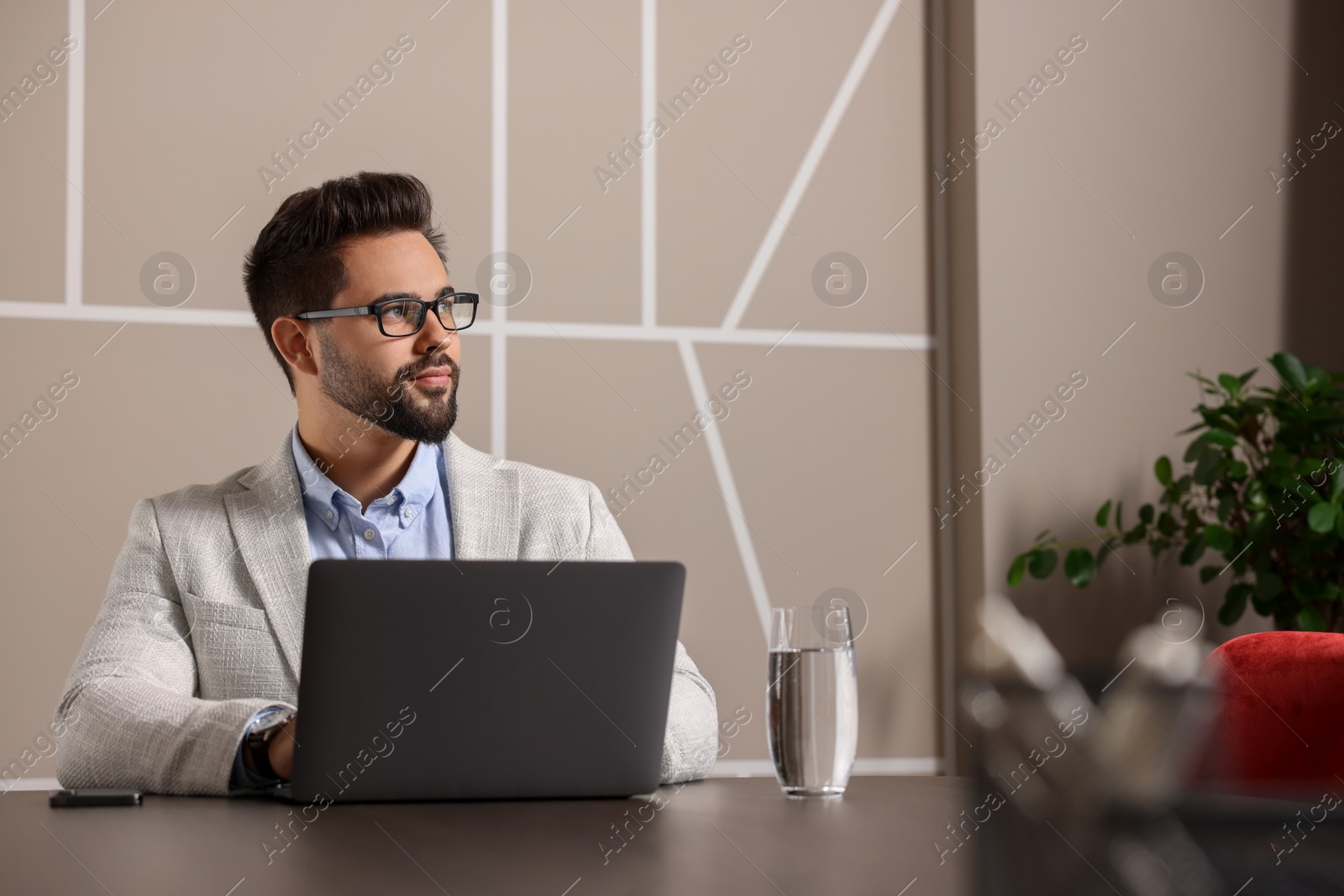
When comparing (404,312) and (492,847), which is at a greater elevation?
(404,312)

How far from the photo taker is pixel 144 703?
1.35 meters

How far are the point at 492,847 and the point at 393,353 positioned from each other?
1.34 metres

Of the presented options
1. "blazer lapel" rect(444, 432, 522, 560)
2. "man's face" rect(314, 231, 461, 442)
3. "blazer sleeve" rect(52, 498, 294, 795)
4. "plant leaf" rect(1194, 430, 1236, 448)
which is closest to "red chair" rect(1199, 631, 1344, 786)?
"blazer lapel" rect(444, 432, 522, 560)

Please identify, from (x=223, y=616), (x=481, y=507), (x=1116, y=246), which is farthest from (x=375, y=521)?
(x=1116, y=246)

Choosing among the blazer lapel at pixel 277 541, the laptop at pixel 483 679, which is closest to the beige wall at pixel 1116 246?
the blazer lapel at pixel 277 541

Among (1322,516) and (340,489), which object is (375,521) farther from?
(1322,516)

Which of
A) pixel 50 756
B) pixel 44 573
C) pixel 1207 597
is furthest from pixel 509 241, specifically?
pixel 1207 597

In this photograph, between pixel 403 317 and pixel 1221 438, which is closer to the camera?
pixel 403 317

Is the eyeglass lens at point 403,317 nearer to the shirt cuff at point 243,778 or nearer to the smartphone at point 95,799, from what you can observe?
the shirt cuff at point 243,778

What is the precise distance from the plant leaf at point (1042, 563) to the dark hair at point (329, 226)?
180 centimetres

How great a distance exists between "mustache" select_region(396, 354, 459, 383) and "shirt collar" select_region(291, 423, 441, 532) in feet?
0.43

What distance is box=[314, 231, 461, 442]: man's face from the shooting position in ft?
6.46

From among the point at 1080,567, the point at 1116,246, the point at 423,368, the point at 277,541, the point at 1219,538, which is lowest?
the point at 1080,567

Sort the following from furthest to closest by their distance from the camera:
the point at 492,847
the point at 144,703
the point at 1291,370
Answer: the point at 1291,370
the point at 144,703
the point at 492,847
